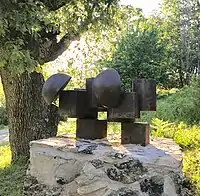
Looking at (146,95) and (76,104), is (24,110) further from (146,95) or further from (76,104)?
(146,95)

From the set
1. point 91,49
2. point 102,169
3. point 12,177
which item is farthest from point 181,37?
point 102,169

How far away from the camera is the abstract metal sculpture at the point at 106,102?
8.61ft

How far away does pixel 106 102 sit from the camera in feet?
8.64

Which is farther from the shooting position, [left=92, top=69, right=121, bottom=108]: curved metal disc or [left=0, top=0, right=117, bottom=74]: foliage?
[left=0, top=0, right=117, bottom=74]: foliage

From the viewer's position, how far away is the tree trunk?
4.46 metres

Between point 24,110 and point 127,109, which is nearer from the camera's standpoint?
point 127,109

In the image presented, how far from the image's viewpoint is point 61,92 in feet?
9.64

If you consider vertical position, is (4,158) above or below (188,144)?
below

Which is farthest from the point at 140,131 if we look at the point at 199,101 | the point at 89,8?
the point at 199,101

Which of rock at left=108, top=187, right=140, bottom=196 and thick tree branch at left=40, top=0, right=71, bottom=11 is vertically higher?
thick tree branch at left=40, top=0, right=71, bottom=11

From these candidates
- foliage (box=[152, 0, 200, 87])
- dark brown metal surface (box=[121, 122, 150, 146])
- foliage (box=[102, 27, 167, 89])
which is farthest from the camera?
foliage (box=[152, 0, 200, 87])

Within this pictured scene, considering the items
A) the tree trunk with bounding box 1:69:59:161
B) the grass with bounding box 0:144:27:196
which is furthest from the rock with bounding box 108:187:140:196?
the tree trunk with bounding box 1:69:59:161

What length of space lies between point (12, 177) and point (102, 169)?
1.89 metres

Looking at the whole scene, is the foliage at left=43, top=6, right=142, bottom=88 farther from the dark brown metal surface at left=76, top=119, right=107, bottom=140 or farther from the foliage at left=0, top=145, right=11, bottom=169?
the dark brown metal surface at left=76, top=119, right=107, bottom=140
